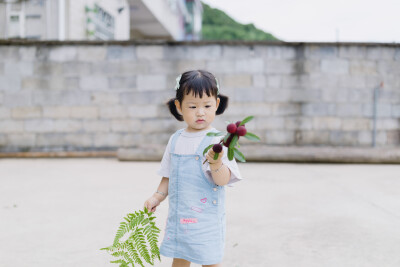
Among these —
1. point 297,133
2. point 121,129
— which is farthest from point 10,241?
point 297,133

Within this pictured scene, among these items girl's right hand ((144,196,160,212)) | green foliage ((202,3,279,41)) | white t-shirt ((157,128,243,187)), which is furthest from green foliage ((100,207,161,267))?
green foliage ((202,3,279,41))

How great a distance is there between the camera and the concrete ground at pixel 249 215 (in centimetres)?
226

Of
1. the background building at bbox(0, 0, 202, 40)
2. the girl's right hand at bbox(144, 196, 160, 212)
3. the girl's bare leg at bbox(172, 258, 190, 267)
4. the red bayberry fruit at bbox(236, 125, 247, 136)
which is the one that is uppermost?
the background building at bbox(0, 0, 202, 40)

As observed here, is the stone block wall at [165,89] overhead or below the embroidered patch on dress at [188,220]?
overhead

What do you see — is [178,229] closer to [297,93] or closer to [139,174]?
[139,174]

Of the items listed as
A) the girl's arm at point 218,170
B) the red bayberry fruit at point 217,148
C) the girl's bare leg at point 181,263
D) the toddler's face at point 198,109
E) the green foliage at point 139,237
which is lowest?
the girl's bare leg at point 181,263

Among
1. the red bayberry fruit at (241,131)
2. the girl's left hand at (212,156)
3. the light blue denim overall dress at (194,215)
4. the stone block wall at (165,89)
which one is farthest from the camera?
the stone block wall at (165,89)

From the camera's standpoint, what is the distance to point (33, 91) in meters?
7.11

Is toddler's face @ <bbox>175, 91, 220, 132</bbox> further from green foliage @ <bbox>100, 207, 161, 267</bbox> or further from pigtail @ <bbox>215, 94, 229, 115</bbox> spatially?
green foliage @ <bbox>100, 207, 161, 267</bbox>

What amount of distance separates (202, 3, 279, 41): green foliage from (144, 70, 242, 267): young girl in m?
39.0

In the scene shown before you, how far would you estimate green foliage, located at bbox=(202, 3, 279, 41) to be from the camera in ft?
134

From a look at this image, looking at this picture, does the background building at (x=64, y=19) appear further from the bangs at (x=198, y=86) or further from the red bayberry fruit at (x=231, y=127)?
the red bayberry fruit at (x=231, y=127)

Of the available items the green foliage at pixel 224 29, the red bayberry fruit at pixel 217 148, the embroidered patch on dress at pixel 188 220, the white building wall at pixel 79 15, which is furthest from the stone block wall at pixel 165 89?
the green foliage at pixel 224 29

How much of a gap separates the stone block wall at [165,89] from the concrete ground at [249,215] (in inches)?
64.3
